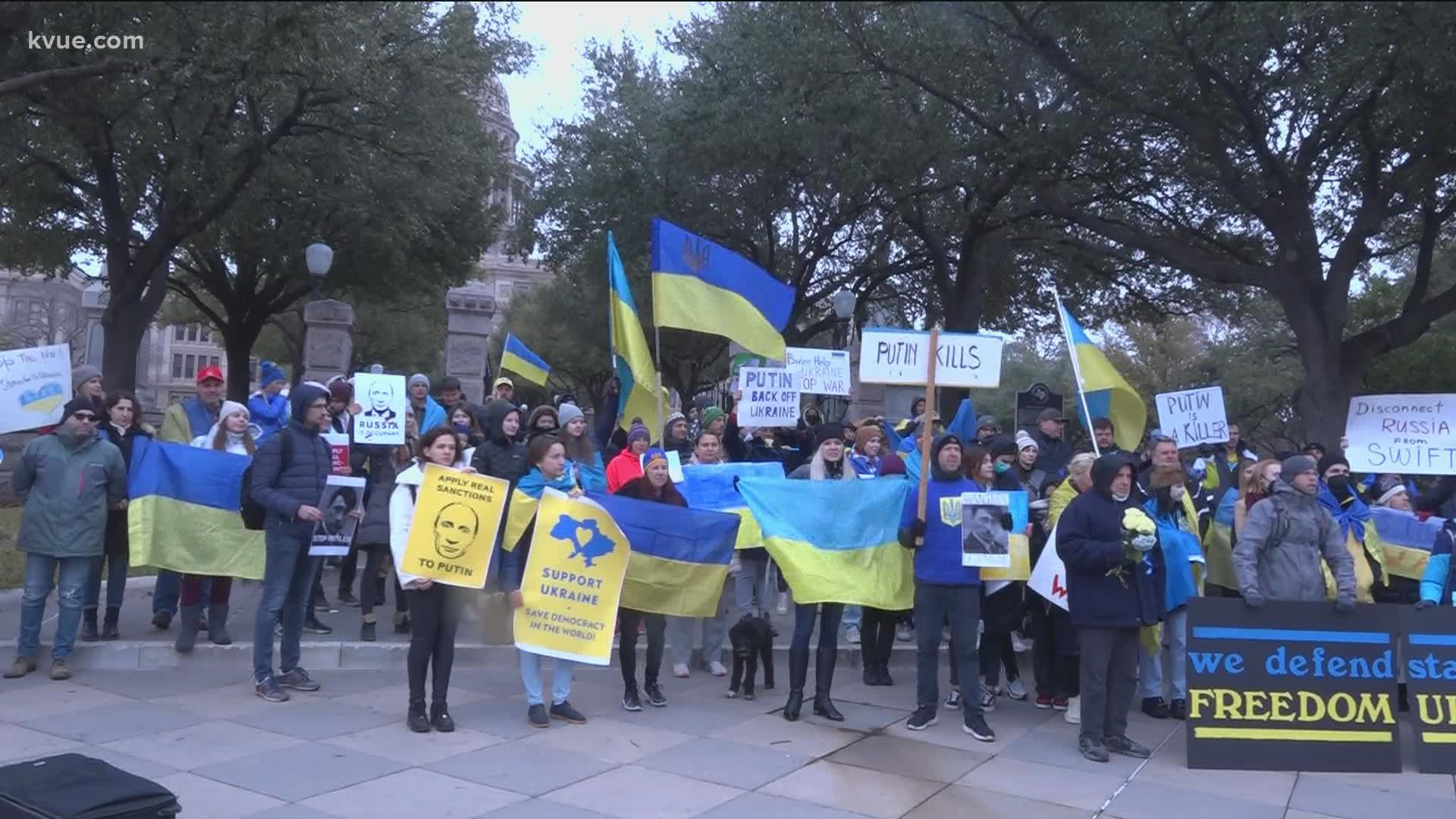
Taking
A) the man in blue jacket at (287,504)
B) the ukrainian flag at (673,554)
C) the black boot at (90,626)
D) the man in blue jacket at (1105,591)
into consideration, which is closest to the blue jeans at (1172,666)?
the man in blue jacket at (1105,591)

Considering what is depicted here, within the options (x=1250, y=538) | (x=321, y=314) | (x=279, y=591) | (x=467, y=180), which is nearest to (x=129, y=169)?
(x=321, y=314)

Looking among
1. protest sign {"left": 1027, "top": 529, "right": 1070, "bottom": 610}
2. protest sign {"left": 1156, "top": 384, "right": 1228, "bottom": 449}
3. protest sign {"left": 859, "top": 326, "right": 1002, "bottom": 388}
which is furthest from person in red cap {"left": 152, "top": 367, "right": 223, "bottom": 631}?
Answer: protest sign {"left": 1156, "top": 384, "right": 1228, "bottom": 449}

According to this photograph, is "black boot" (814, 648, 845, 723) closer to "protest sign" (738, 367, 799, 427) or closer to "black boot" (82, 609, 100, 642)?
"protest sign" (738, 367, 799, 427)

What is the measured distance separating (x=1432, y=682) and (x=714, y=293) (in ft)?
17.6

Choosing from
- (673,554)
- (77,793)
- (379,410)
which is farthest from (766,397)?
(77,793)

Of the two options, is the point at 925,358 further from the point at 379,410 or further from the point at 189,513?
the point at 189,513

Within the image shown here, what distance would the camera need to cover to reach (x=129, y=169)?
1875cm

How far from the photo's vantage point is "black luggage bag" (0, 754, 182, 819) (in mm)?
4605

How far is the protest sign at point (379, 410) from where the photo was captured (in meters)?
9.59

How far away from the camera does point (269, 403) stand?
32.4 feet

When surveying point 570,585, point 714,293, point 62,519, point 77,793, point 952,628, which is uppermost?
point 714,293

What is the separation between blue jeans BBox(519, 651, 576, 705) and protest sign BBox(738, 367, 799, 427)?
11.9 ft

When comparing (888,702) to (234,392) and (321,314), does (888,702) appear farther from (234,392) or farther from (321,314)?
(234,392)

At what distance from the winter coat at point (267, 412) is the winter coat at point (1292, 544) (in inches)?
282
